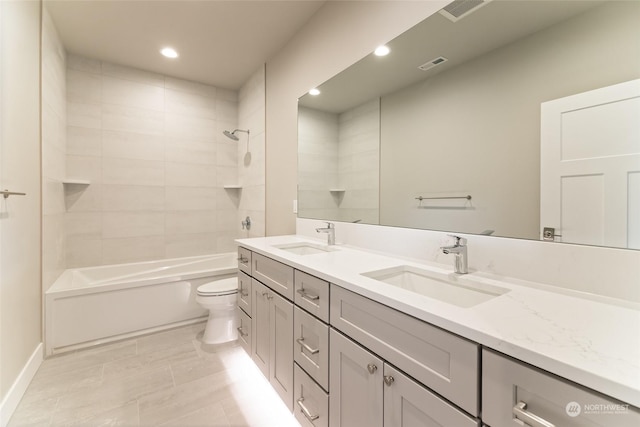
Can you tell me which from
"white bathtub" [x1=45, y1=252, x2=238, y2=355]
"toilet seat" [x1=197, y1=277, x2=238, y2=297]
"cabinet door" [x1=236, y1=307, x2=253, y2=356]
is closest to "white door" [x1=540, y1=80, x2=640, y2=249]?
"cabinet door" [x1=236, y1=307, x2=253, y2=356]

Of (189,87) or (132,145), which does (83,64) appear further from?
(189,87)

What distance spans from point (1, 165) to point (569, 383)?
94.3 inches

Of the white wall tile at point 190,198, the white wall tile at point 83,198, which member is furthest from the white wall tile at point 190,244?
the white wall tile at point 83,198

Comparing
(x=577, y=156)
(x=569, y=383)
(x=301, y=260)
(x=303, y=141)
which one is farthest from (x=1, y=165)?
(x=577, y=156)

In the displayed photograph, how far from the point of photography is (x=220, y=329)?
2.30 metres

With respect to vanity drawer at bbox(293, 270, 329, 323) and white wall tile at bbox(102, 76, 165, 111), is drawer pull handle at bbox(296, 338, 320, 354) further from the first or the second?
white wall tile at bbox(102, 76, 165, 111)

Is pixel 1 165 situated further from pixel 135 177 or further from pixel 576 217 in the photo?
pixel 576 217

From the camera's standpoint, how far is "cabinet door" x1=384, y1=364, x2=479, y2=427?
2.28 feet

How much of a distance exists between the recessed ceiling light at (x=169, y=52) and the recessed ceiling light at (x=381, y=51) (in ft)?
7.04

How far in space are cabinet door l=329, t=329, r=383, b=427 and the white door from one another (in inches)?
31.5

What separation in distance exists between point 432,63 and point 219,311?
2342 mm

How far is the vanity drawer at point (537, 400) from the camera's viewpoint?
0.48m

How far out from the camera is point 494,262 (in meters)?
1.10

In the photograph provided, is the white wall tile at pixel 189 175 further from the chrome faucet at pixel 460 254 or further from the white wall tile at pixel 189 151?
the chrome faucet at pixel 460 254
